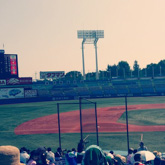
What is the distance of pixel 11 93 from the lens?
180ft

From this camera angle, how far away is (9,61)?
44.7 meters

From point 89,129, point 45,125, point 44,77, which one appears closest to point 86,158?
point 89,129

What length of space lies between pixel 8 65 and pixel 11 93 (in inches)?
471

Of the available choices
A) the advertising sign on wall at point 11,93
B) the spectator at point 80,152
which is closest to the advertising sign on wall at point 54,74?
the advertising sign on wall at point 11,93

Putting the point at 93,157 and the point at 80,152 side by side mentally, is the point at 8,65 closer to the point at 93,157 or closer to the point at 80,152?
the point at 80,152

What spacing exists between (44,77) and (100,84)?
16805 millimetres

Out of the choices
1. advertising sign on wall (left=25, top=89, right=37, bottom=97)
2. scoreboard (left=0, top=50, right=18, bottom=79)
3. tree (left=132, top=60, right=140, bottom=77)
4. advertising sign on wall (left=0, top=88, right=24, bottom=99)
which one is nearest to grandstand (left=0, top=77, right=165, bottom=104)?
advertising sign on wall (left=25, top=89, right=37, bottom=97)

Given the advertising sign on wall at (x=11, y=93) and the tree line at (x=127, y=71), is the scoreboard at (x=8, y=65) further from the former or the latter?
the tree line at (x=127, y=71)

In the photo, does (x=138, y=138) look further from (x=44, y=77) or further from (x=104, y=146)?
(x=44, y=77)

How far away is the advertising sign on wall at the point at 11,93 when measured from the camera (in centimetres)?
5462

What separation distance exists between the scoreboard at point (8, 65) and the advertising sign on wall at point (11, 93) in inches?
414

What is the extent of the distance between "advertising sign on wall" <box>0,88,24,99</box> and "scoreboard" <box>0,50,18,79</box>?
10521 millimetres

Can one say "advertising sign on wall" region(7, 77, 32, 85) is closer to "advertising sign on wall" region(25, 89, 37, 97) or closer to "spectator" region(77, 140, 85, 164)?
"advertising sign on wall" region(25, 89, 37, 97)

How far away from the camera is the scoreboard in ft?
145
